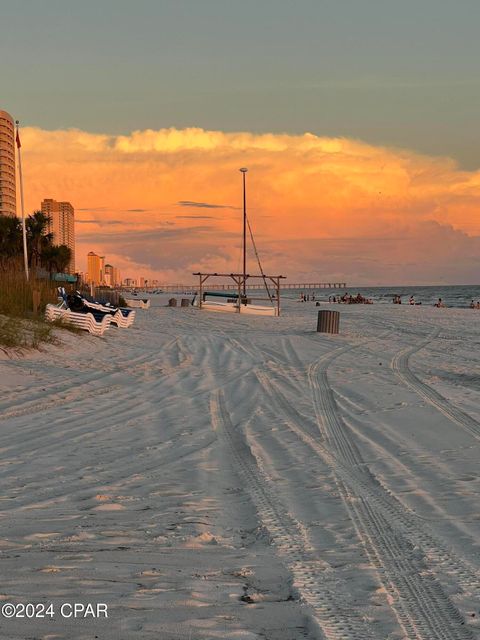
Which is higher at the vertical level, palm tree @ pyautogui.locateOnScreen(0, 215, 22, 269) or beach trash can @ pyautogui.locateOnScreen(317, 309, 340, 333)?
palm tree @ pyautogui.locateOnScreen(0, 215, 22, 269)

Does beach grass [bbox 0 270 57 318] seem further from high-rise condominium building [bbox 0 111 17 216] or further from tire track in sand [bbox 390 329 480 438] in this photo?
high-rise condominium building [bbox 0 111 17 216]

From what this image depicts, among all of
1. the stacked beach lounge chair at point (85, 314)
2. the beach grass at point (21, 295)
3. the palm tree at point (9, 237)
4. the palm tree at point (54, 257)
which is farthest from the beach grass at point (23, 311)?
the palm tree at point (54, 257)

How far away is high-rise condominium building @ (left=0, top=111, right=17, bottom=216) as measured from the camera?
143 meters

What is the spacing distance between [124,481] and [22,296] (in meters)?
13.2

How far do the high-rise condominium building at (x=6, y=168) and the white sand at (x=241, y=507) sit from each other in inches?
5507

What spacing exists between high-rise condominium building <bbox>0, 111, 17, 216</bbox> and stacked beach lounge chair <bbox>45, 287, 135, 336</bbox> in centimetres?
12687

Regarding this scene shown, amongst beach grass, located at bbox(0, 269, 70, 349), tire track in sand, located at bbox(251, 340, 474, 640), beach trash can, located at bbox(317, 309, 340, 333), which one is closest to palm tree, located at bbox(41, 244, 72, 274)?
beach trash can, located at bbox(317, 309, 340, 333)

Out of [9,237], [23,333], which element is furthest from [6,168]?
[23,333]

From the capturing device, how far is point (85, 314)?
17.5 m

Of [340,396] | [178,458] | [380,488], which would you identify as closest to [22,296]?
[340,396]

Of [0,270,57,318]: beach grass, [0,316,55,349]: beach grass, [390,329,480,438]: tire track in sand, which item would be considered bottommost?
[390,329,480,438]: tire track in sand

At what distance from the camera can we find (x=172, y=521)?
4383mm

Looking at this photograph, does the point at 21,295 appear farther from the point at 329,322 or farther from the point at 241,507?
the point at 241,507

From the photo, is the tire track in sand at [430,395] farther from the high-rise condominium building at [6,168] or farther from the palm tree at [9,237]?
the high-rise condominium building at [6,168]
